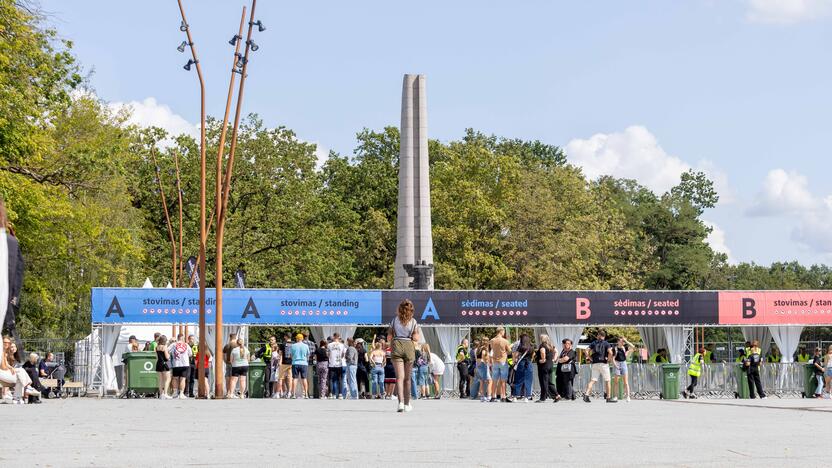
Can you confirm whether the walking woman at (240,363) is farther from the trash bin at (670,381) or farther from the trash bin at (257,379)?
the trash bin at (670,381)

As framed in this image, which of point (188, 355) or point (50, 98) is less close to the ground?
point (50, 98)

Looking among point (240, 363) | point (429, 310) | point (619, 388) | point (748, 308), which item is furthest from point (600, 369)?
point (748, 308)

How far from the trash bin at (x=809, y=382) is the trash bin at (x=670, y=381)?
457 cm

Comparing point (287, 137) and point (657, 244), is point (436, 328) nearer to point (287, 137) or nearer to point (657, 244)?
point (287, 137)

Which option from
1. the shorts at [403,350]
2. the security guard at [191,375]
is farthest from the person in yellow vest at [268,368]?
the shorts at [403,350]

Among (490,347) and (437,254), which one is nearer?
(490,347)

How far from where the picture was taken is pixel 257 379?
3397 centimetres

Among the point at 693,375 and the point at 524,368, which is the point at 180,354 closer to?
the point at 524,368

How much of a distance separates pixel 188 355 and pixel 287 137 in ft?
127

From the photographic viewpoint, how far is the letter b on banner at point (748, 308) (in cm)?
4303

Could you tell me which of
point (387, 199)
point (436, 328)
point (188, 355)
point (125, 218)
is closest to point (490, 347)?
point (188, 355)

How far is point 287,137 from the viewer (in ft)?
226

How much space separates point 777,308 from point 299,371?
18.2m

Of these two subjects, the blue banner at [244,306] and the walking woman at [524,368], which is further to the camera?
the blue banner at [244,306]
